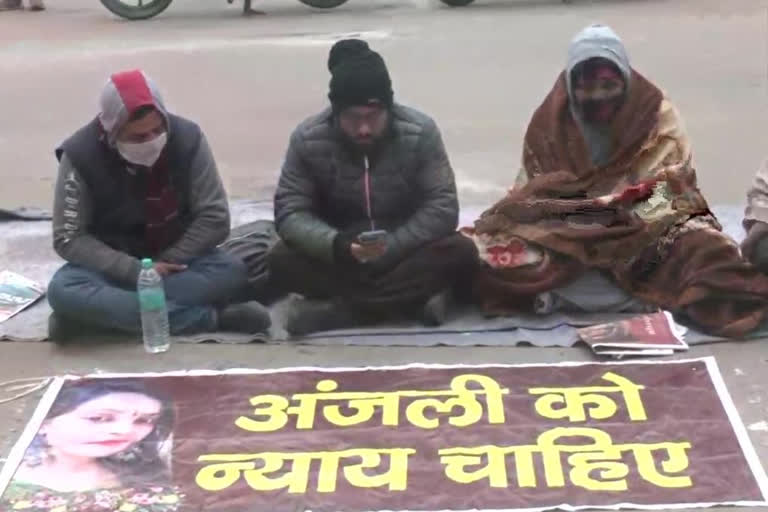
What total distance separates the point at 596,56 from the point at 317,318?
47.5 inches

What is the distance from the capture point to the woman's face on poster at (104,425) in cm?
308

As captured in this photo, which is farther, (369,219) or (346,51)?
(369,219)

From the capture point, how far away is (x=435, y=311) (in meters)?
3.81

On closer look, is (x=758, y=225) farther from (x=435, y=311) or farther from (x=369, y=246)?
(x=369, y=246)

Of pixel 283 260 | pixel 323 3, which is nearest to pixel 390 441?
pixel 283 260

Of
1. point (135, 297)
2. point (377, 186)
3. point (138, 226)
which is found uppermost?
point (377, 186)

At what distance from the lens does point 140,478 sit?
115 inches

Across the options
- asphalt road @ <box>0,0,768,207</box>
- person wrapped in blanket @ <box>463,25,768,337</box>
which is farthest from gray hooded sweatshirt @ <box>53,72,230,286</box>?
asphalt road @ <box>0,0,768,207</box>

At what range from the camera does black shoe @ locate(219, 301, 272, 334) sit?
382 centimetres

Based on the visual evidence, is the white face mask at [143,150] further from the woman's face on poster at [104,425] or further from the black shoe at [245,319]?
the woman's face on poster at [104,425]

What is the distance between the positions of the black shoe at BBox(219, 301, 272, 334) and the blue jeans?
0.04 metres

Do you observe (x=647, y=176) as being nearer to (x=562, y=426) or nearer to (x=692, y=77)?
(x=562, y=426)

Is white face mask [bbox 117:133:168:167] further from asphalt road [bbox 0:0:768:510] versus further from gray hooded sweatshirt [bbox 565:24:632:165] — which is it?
gray hooded sweatshirt [bbox 565:24:632:165]

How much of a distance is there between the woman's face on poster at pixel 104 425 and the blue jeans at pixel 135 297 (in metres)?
0.43
